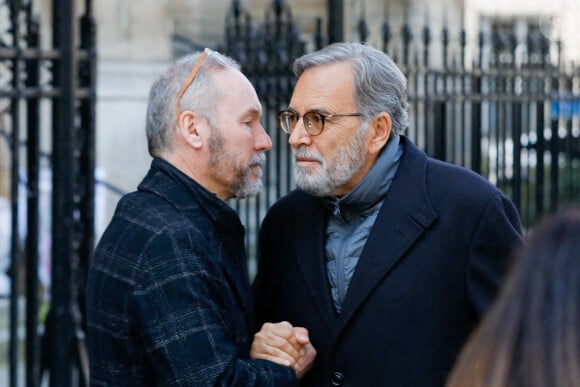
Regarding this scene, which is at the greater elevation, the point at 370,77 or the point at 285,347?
the point at 370,77

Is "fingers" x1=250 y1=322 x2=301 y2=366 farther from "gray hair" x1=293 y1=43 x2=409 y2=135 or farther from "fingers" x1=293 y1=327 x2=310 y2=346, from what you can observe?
"gray hair" x1=293 y1=43 x2=409 y2=135

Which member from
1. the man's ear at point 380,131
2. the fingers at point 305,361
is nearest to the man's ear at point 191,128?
the man's ear at point 380,131

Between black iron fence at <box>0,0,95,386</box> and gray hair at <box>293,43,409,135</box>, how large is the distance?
195cm

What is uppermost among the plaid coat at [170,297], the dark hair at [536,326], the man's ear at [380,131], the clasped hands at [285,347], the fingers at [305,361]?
the man's ear at [380,131]

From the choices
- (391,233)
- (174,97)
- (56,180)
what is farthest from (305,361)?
(56,180)

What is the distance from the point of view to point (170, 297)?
2.74m

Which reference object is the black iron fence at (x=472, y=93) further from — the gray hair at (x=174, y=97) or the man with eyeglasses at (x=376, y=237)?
the gray hair at (x=174, y=97)

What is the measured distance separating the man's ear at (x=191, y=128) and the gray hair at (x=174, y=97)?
0.05 feet

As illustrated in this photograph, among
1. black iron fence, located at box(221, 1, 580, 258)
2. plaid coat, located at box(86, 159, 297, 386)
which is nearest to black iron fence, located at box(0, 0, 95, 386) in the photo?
black iron fence, located at box(221, 1, 580, 258)

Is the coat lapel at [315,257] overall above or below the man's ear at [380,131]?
below

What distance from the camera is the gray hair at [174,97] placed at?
300 cm

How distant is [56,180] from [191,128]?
80.2 inches

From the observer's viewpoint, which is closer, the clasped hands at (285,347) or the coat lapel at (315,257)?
the clasped hands at (285,347)

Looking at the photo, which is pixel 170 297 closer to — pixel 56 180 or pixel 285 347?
pixel 285 347
